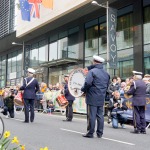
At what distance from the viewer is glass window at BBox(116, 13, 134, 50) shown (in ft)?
74.1

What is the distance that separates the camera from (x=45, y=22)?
1148 inches

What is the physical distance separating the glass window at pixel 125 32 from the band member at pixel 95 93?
48.2 ft

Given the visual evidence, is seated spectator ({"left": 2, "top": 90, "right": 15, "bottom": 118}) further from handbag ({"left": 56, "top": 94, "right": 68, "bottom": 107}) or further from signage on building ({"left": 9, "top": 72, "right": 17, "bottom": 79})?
signage on building ({"left": 9, "top": 72, "right": 17, "bottom": 79})

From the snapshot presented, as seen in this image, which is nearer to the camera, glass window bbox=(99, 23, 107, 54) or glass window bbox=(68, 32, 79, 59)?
glass window bbox=(99, 23, 107, 54)

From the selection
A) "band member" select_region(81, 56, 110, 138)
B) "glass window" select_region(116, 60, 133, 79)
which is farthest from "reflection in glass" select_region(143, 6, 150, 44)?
"band member" select_region(81, 56, 110, 138)

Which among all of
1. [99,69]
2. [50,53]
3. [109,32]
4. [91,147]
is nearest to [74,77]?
[99,69]

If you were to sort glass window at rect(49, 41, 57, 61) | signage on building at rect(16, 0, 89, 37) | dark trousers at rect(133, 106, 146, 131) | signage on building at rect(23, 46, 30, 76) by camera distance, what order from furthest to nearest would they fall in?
1. signage on building at rect(23, 46, 30, 76)
2. glass window at rect(49, 41, 57, 61)
3. signage on building at rect(16, 0, 89, 37)
4. dark trousers at rect(133, 106, 146, 131)

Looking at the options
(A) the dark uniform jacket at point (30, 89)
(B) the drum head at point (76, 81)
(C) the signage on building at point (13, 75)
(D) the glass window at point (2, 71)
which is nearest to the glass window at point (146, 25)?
(B) the drum head at point (76, 81)

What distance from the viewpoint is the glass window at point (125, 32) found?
22578 millimetres

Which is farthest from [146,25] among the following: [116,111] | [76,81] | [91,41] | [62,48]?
[76,81]

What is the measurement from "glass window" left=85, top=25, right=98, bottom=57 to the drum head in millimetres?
15376

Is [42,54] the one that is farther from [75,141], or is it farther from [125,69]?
[75,141]

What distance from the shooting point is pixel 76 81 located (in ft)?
34.4

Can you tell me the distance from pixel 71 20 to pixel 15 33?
34.7 feet
